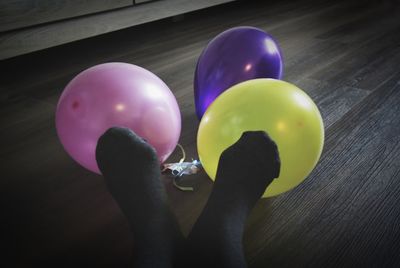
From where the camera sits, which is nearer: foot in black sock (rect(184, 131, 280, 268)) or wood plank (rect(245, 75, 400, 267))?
foot in black sock (rect(184, 131, 280, 268))

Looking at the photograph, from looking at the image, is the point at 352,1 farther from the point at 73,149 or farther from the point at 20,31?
the point at 73,149

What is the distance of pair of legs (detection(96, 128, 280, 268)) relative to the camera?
1.69 feet

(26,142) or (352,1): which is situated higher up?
(26,142)

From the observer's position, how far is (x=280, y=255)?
0.62m

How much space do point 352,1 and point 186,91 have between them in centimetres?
240

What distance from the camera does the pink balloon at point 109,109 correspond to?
0.66 meters

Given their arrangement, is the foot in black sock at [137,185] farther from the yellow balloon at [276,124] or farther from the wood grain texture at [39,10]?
the wood grain texture at [39,10]

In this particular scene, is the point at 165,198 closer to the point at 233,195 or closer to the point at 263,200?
the point at 233,195

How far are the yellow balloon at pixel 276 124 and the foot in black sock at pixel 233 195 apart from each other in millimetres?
68

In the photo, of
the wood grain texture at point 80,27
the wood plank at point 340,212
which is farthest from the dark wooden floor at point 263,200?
the wood grain texture at point 80,27

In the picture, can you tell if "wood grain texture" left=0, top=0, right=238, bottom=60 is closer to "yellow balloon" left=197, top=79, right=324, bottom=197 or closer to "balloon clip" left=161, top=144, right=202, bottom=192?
"balloon clip" left=161, top=144, right=202, bottom=192

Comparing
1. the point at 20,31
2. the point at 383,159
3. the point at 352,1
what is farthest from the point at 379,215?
the point at 352,1

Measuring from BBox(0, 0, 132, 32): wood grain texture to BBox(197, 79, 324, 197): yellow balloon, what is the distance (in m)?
1.07

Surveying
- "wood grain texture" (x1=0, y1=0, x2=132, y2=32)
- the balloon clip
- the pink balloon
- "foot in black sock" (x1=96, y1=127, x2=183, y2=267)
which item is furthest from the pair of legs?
"wood grain texture" (x1=0, y1=0, x2=132, y2=32)
